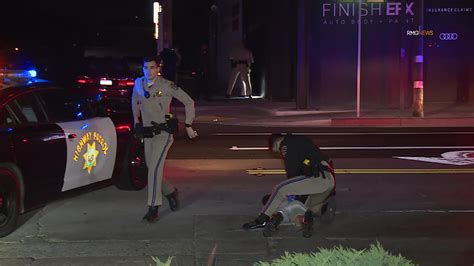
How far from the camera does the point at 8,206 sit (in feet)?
21.5

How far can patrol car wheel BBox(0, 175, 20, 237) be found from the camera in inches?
255

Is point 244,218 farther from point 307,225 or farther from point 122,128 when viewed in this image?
point 122,128

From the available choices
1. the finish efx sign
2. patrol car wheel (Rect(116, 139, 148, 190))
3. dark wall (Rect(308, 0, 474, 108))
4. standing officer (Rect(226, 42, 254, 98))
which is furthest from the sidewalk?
patrol car wheel (Rect(116, 139, 148, 190))

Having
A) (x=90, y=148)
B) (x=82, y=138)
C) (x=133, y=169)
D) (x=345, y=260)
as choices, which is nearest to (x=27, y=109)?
(x=82, y=138)

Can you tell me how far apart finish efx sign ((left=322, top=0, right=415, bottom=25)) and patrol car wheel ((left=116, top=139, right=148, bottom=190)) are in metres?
12.9

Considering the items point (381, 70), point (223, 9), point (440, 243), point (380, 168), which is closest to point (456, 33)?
point (381, 70)

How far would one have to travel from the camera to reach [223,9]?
3166cm

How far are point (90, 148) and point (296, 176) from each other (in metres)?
2.31

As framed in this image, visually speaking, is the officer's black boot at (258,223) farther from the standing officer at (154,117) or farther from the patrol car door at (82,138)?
the patrol car door at (82,138)

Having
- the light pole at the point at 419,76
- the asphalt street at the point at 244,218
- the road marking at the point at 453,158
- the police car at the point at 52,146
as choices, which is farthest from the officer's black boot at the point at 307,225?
the light pole at the point at 419,76

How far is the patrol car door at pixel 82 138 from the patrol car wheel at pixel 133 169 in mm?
372

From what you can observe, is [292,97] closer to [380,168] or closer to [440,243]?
[380,168]

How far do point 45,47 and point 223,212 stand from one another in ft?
146

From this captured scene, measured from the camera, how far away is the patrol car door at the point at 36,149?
21.6 ft
